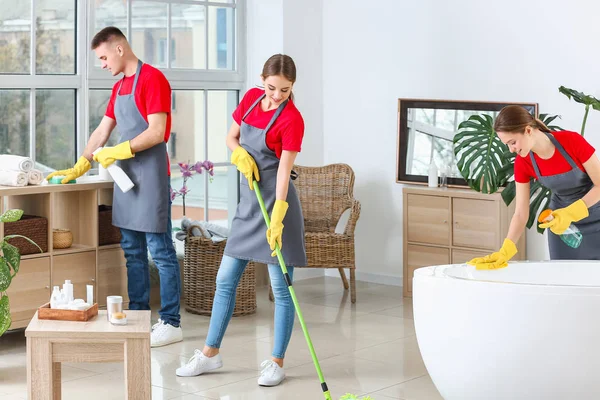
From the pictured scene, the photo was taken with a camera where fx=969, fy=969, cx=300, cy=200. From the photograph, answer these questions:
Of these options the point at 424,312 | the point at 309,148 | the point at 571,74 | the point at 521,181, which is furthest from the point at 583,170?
the point at 309,148

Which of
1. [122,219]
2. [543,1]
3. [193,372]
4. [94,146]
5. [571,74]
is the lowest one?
[193,372]

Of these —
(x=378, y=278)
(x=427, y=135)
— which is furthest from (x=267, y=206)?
(x=378, y=278)

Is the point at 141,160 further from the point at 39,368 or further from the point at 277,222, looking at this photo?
the point at 39,368

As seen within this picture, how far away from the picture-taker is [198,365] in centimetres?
443

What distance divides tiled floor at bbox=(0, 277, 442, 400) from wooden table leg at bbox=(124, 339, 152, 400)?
23.2 inches

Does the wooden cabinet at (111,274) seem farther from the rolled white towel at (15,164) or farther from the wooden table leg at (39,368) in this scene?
the wooden table leg at (39,368)

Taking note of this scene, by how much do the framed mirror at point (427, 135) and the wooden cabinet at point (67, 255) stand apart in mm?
2117

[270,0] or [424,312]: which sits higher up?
[270,0]

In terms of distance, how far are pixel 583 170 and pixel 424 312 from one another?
103 centimetres

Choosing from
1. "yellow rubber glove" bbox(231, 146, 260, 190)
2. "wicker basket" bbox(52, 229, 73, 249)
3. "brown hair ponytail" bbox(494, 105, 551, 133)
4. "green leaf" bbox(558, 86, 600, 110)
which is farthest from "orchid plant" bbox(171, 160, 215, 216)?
"brown hair ponytail" bbox(494, 105, 551, 133)

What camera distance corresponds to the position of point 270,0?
A: 22.4 feet

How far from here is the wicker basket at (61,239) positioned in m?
5.18

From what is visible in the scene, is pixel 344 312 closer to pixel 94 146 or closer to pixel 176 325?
pixel 176 325

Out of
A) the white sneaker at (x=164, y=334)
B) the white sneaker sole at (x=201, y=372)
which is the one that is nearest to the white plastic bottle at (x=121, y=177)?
the white sneaker at (x=164, y=334)
